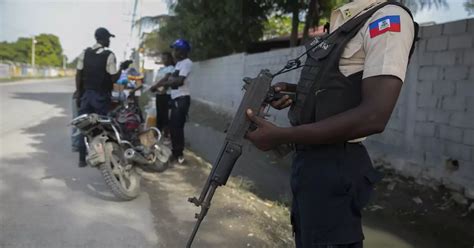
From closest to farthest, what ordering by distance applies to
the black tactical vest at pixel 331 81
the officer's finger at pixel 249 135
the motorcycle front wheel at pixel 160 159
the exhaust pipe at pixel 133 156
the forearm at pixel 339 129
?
the forearm at pixel 339 129 → the black tactical vest at pixel 331 81 → the officer's finger at pixel 249 135 → the exhaust pipe at pixel 133 156 → the motorcycle front wheel at pixel 160 159

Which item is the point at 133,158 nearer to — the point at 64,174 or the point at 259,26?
the point at 64,174

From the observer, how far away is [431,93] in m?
5.40

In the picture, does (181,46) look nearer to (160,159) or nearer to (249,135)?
(160,159)

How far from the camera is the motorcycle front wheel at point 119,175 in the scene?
4.27 metres

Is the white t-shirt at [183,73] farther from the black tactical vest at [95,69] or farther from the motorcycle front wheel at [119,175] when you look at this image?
the motorcycle front wheel at [119,175]

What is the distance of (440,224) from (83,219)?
329 centimetres

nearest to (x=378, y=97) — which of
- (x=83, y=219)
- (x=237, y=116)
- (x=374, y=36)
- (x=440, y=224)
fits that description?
(x=374, y=36)

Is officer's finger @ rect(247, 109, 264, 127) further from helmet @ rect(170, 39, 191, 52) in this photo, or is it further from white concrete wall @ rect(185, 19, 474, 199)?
helmet @ rect(170, 39, 191, 52)

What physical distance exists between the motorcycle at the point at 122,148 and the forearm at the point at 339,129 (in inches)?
121

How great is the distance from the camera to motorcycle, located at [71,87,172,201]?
4.32 meters

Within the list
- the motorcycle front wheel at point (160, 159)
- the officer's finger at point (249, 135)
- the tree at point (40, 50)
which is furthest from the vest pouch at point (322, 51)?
the tree at point (40, 50)

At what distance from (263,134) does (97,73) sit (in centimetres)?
418

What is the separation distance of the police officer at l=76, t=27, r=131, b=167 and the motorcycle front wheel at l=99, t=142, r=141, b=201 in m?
0.98

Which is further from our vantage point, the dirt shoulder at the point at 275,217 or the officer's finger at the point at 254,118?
the dirt shoulder at the point at 275,217
